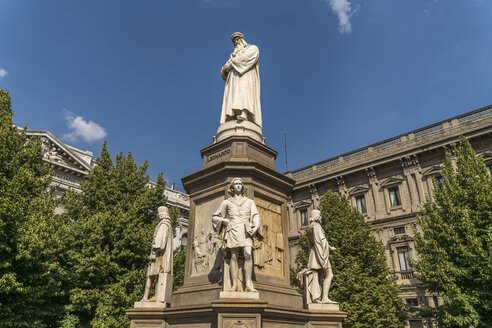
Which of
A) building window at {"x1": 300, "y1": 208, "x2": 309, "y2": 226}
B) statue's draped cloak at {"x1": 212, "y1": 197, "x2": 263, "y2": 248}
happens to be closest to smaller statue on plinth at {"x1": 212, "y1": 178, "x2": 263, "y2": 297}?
statue's draped cloak at {"x1": 212, "y1": 197, "x2": 263, "y2": 248}

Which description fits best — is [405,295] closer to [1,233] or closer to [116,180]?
[116,180]

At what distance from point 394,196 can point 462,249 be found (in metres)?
15.3

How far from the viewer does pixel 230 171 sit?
864 cm

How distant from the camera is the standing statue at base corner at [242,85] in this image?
33.9 ft

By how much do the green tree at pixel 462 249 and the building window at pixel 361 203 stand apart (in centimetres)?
1355

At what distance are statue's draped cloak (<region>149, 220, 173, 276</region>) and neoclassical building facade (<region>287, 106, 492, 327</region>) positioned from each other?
2278 cm

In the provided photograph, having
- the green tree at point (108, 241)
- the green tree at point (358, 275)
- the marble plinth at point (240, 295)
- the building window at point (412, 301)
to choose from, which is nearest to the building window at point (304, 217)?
the green tree at point (358, 275)

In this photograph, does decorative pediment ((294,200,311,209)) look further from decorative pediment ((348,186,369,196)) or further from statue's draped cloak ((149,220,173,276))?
statue's draped cloak ((149,220,173,276))

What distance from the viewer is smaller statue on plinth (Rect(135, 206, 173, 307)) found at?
8047 millimetres

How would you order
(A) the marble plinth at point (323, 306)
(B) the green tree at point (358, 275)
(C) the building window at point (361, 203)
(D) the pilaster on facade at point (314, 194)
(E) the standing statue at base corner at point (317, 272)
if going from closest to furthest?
(A) the marble plinth at point (323, 306) → (E) the standing statue at base corner at point (317, 272) → (B) the green tree at point (358, 275) → (C) the building window at point (361, 203) → (D) the pilaster on facade at point (314, 194)

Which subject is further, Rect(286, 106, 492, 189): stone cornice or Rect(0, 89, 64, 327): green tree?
Rect(286, 106, 492, 189): stone cornice

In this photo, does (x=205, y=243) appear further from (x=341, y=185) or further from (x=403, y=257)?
(x=341, y=185)

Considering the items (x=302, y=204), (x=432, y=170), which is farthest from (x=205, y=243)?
(x=302, y=204)

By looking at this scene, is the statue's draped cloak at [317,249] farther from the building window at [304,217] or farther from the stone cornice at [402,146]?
the building window at [304,217]
